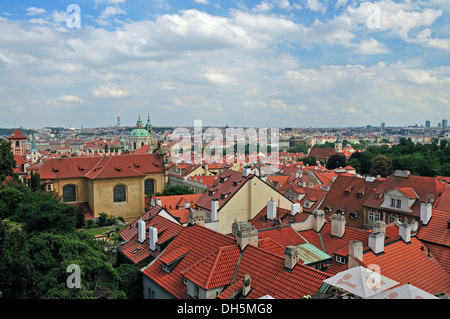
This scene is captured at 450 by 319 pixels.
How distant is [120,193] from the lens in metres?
47.5

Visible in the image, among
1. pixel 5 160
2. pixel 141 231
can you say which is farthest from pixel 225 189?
pixel 5 160

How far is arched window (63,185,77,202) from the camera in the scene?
46844 millimetres

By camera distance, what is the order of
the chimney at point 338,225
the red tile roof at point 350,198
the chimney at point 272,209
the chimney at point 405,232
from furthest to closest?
the red tile roof at point 350,198 < the chimney at point 272,209 < the chimney at point 338,225 < the chimney at point 405,232

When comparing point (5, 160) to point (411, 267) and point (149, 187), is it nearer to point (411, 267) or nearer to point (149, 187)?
point (149, 187)

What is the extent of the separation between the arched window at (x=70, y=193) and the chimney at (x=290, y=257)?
39.8 meters

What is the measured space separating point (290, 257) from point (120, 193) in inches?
1488

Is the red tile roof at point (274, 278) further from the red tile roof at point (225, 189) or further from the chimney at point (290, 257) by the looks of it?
the red tile roof at point (225, 189)

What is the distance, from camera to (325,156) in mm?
124500

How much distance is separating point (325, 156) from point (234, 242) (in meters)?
114

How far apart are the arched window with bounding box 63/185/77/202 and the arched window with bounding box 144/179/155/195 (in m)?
9.71

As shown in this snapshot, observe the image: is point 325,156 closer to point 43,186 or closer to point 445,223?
point 43,186

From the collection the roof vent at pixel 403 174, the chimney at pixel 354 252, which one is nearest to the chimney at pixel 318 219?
the chimney at pixel 354 252

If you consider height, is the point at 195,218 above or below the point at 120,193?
above

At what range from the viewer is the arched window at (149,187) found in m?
53.2
